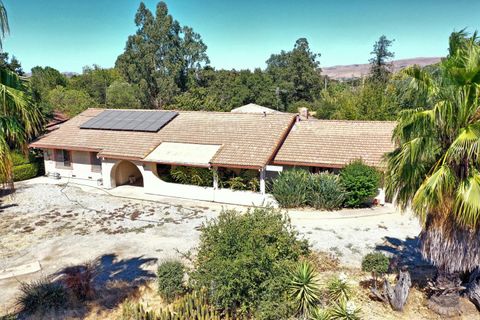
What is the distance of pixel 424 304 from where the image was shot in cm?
1533

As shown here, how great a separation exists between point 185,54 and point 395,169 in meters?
68.4

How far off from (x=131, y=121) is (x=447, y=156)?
32.6m

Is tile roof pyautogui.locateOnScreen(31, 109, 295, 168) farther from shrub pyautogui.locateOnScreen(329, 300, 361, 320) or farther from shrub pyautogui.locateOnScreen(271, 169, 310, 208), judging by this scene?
shrub pyautogui.locateOnScreen(329, 300, 361, 320)

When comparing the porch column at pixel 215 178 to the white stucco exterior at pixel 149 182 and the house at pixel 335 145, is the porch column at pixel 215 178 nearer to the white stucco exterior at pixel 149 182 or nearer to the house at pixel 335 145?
the white stucco exterior at pixel 149 182

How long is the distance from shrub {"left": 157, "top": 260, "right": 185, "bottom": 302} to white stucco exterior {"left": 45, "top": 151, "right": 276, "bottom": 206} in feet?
36.3

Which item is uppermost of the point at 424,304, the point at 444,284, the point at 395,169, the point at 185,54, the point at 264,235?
the point at 185,54

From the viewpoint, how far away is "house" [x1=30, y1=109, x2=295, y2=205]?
100 ft

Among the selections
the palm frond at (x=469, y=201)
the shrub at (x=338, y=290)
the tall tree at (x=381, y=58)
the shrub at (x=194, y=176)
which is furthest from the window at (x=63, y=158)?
the tall tree at (x=381, y=58)

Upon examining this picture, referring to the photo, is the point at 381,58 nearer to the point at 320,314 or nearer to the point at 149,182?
the point at 149,182

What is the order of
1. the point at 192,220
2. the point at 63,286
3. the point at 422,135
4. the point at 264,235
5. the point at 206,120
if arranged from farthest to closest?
the point at 206,120, the point at 192,220, the point at 63,286, the point at 264,235, the point at 422,135

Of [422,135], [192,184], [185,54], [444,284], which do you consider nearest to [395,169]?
[422,135]

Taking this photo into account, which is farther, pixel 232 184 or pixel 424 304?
pixel 232 184

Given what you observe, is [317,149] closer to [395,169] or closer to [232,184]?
[232,184]

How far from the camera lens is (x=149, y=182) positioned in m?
32.8
